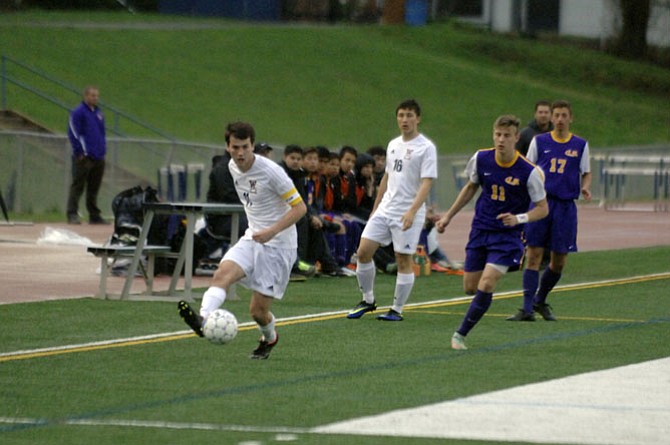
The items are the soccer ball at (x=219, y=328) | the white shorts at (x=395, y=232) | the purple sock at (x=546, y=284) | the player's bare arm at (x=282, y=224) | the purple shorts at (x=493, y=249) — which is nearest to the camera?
the soccer ball at (x=219, y=328)

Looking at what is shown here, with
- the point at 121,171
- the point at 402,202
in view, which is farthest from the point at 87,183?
the point at 402,202

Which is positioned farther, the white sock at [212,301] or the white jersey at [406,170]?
the white jersey at [406,170]

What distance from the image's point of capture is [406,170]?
14.2 m

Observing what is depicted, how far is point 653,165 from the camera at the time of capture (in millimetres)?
42719

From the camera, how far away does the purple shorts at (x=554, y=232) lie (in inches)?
572

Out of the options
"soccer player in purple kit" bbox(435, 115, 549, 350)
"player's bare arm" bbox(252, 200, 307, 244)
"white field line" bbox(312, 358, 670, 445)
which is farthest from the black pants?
"white field line" bbox(312, 358, 670, 445)

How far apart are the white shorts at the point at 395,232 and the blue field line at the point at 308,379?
173 cm

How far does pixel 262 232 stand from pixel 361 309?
3.39 meters

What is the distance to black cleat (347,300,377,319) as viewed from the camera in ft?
47.2

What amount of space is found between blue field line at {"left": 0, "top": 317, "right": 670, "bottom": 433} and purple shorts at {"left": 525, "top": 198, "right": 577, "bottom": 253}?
3.23ft

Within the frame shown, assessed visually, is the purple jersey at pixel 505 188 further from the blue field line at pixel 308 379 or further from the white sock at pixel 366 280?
the white sock at pixel 366 280

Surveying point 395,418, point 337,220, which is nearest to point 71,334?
point 395,418

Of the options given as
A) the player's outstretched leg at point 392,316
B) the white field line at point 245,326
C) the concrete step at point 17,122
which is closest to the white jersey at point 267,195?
the white field line at point 245,326

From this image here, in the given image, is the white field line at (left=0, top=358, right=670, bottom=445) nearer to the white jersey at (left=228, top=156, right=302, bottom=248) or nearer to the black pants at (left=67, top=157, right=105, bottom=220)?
the white jersey at (left=228, top=156, right=302, bottom=248)
